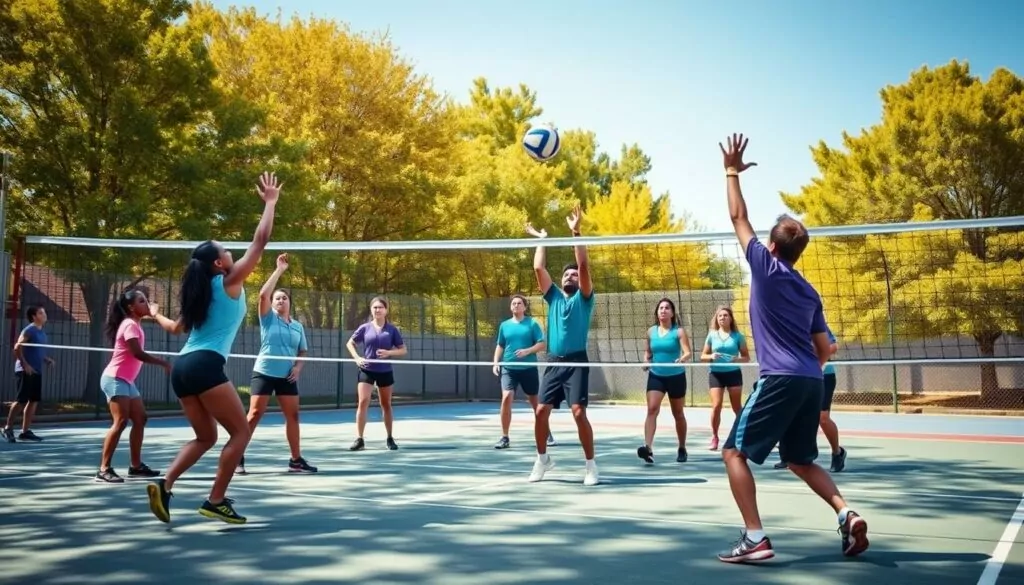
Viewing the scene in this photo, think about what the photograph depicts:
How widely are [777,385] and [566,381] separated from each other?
3.37 meters

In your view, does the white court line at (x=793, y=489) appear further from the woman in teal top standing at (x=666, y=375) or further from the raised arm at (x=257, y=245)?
the raised arm at (x=257, y=245)

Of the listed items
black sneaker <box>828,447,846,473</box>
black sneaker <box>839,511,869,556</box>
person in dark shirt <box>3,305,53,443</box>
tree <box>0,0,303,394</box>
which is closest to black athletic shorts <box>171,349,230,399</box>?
black sneaker <box>839,511,869,556</box>

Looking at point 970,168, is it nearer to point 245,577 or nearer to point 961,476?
Result: point 961,476

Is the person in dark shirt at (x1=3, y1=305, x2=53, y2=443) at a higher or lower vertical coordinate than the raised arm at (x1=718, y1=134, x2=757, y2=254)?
lower

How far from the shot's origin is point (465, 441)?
1282cm

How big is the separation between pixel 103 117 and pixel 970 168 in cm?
2253

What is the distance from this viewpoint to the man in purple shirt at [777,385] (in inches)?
193

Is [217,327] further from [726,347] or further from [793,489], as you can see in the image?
[726,347]

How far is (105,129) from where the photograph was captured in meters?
18.7

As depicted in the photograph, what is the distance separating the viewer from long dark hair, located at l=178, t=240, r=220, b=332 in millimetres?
5773

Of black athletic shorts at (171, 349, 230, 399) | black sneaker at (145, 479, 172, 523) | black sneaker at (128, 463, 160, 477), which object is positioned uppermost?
black athletic shorts at (171, 349, 230, 399)

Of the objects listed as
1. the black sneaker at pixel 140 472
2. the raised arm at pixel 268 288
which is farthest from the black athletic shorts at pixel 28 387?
the raised arm at pixel 268 288

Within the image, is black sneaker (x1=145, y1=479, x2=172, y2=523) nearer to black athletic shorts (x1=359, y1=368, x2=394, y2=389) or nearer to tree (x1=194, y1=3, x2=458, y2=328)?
black athletic shorts (x1=359, y1=368, x2=394, y2=389)

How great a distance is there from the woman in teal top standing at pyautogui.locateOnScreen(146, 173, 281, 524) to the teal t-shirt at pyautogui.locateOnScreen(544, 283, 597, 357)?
3091mm
